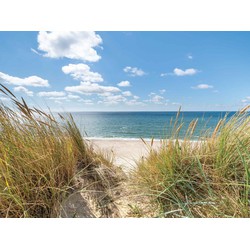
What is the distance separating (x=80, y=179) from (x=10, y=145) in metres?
0.57

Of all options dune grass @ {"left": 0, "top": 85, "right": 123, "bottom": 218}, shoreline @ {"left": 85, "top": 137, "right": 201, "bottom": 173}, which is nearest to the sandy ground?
shoreline @ {"left": 85, "top": 137, "right": 201, "bottom": 173}

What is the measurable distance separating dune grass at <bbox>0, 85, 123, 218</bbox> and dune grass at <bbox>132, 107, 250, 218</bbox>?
1.52 feet

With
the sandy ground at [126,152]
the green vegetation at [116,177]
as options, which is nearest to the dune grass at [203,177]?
the green vegetation at [116,177]

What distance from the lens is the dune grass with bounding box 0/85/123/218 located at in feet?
3.21

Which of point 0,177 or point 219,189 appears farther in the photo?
point 219,189
